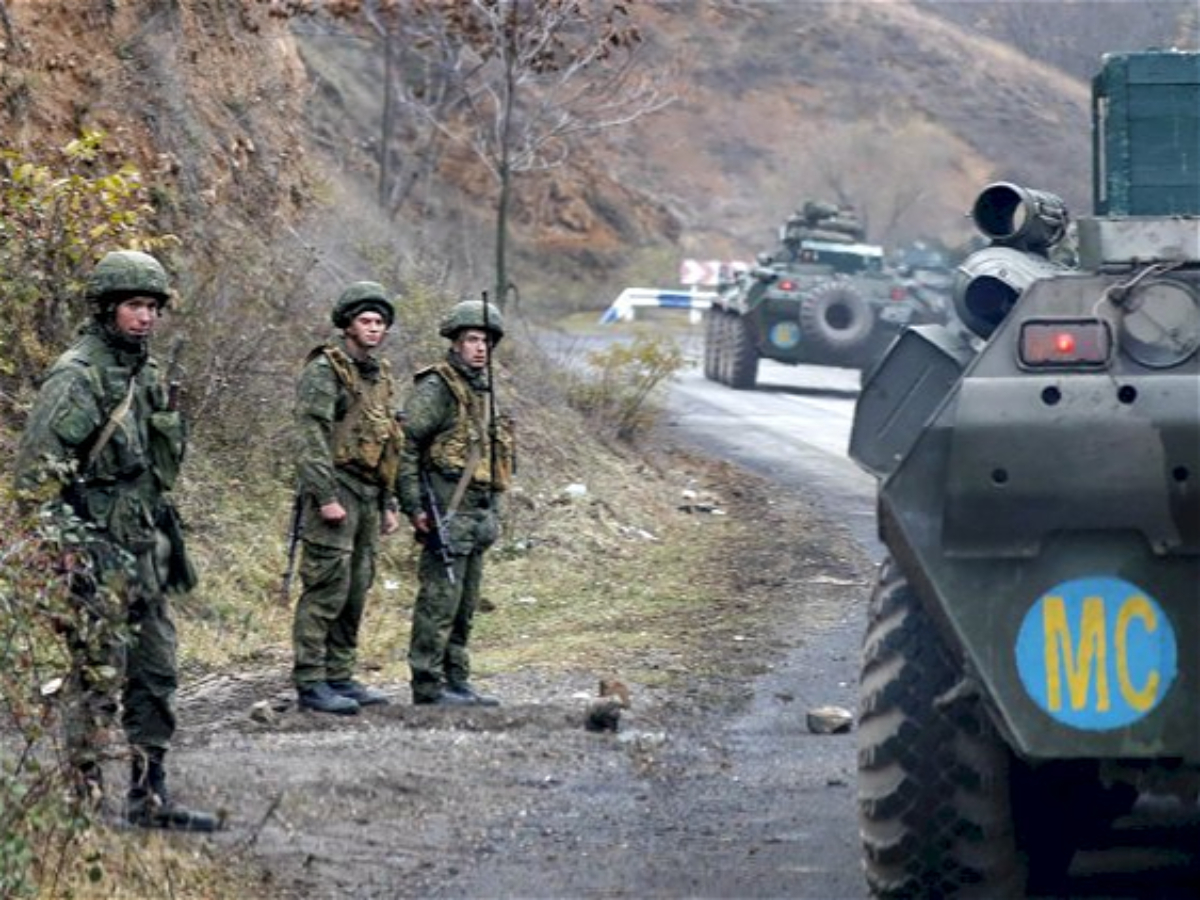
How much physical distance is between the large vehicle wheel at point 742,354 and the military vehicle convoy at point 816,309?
11 mm

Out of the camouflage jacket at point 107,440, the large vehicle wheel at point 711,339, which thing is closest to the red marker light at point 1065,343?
the camouflage jacket at point 107,440

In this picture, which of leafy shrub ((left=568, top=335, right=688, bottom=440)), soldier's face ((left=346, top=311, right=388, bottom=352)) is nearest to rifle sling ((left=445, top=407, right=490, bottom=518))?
soldier's face ((left=346, top=311, right=388, bottom=352))

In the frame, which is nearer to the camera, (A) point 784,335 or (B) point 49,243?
(B) point 49,243

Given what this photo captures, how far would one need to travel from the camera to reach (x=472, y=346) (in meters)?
10.9

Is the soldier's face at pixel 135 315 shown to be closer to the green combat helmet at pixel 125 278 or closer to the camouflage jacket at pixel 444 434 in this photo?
the green combat helmet at pixel 125 278

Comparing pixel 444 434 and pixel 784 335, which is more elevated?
pixel 444 434

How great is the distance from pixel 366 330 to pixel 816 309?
1880 cm

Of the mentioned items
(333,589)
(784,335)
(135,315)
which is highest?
(135,315)

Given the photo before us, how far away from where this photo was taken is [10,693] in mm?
6871

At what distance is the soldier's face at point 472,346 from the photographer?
35.6ft

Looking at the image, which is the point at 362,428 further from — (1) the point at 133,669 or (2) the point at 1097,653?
(2) the point at 1097,653

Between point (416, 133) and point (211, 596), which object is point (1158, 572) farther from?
point (416, 133)

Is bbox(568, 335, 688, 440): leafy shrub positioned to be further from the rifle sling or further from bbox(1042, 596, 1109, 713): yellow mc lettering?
bbox(1042, 596, 1109, 713): yellow mc lettering

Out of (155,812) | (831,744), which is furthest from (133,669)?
(831,744)
